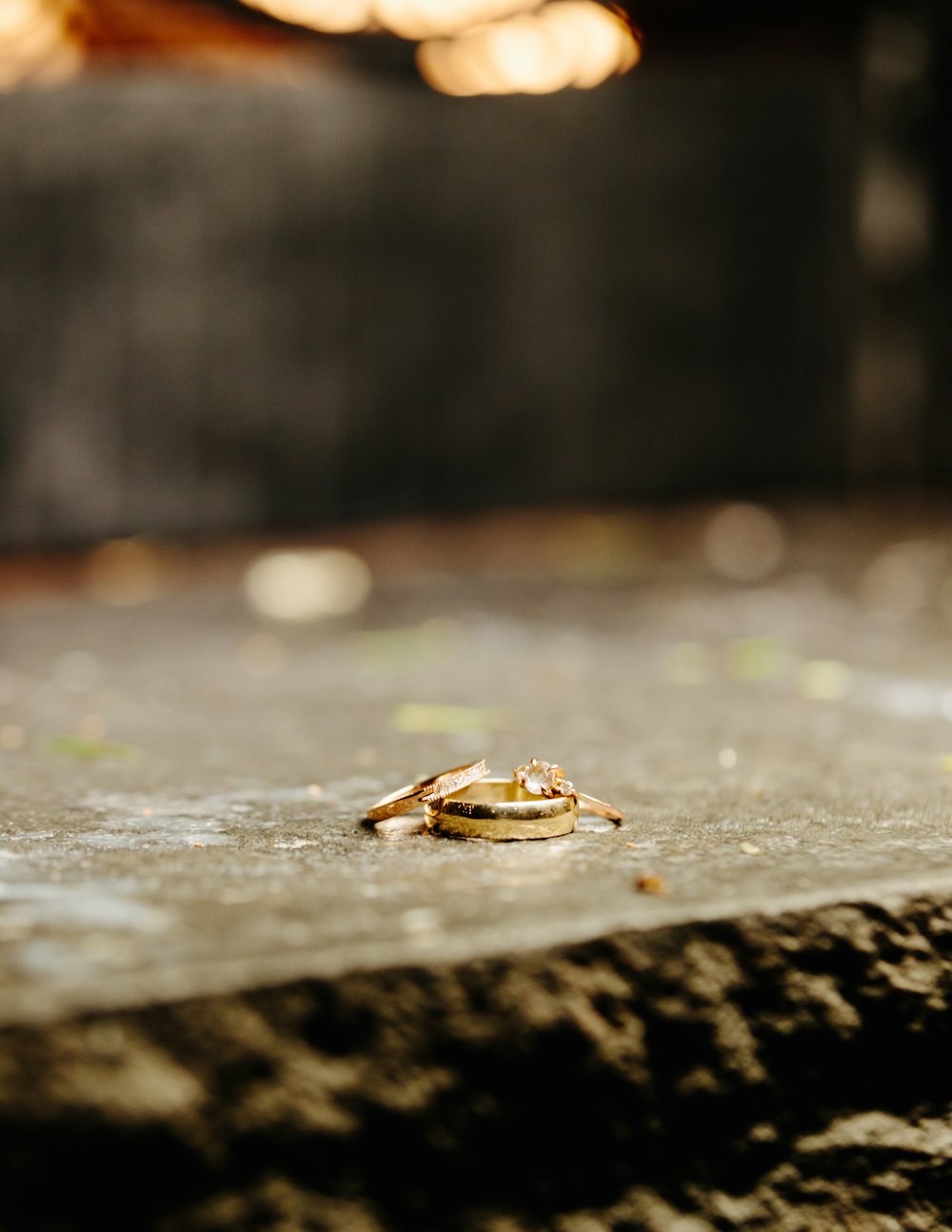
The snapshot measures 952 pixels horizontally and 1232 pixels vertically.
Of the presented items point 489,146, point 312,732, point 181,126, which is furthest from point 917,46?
point 312,732

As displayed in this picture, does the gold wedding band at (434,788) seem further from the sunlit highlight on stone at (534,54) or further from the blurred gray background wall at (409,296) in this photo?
the sunlit highlight on stone at (534,54)

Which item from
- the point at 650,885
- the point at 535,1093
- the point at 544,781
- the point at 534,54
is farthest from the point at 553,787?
the point at 534,54

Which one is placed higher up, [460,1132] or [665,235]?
[665,235]

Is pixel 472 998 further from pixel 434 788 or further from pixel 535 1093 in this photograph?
pixel 434 788

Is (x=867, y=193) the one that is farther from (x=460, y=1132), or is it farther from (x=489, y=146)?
(x=460, y=1132)

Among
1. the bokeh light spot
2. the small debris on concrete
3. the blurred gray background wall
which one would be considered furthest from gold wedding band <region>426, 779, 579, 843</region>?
the blurred gray background wall

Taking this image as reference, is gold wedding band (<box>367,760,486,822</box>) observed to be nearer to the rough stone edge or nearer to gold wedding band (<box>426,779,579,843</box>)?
gold wedding band (<box>426,779,579,843</box>)

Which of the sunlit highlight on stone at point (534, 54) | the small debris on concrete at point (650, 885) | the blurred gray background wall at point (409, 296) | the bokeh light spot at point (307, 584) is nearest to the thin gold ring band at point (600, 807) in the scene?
the small debris on concrete at point (650, 885)
